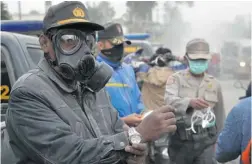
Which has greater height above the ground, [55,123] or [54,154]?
[55,123]

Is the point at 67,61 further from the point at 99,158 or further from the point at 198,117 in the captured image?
the point at 198,117

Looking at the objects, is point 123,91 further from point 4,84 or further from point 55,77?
point 55,77

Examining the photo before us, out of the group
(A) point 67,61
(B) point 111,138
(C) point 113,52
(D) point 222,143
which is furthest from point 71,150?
(C) point 113,52

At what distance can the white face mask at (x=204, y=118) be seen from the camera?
151 inches

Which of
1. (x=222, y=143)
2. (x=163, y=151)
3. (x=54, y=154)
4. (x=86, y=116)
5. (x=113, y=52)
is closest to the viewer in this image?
(x=54, y=154)

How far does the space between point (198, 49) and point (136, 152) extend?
255cm

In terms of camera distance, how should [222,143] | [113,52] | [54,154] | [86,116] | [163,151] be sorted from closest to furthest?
[54,154] < [86,116] < [222,143] < [113,52] < [163,151]

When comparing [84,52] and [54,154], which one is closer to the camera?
[54,154]

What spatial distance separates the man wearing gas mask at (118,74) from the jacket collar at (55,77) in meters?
1.50

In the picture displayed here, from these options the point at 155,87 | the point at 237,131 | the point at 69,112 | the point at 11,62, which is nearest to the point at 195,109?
the point at 237,131

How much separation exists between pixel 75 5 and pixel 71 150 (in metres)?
0.78

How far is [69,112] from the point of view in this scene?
6.41 feet

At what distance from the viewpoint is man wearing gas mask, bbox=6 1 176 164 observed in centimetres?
185

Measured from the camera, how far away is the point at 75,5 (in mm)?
2162
